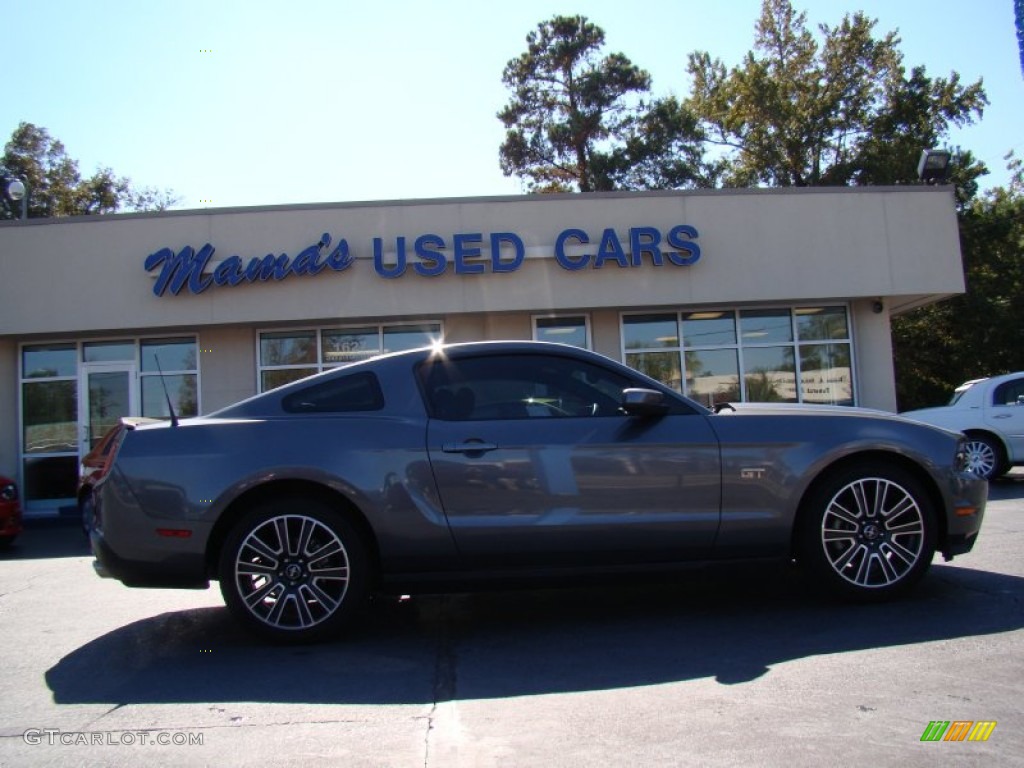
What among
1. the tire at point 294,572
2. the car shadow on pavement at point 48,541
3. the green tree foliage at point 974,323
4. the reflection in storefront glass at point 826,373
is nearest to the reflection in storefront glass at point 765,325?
the reflection in storefront glass at point 826,373

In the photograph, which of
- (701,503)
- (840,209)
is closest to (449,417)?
(701,503)

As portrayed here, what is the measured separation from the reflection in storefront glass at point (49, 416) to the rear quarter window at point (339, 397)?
11936mm

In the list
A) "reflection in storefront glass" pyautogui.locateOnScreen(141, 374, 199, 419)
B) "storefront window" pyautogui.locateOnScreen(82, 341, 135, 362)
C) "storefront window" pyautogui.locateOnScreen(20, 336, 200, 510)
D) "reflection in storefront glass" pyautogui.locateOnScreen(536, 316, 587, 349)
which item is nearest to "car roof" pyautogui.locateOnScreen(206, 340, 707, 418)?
"reflection in storefront glass" pyautogui.locateOnScreen(536, 316, 587, 349)

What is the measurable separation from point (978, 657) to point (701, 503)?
151cm

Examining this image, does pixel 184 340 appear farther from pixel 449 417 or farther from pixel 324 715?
pixel 324 715

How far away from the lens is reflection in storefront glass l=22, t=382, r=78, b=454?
15.3 m

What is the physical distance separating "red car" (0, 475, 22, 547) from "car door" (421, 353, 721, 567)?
7.83m

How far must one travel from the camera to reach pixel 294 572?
486 cm

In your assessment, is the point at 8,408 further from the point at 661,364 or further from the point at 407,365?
the point at 407,365

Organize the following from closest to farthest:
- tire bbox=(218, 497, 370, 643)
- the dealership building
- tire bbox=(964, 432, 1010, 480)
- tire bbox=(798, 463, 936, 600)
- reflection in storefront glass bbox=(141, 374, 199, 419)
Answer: tire bbox=(218, 497, 370, 643), tire bbox=(798, 463, 936, 600), tire bbox=(964, 432, 1010, 480), the dealership building, reflection in storefront glass bbox=(141, 374, 199, 419)

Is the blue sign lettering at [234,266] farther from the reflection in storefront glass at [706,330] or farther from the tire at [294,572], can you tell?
the tire at [294,572]

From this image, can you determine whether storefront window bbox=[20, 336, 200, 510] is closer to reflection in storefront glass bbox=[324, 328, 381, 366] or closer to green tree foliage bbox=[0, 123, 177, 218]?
reflection in storefront glass bbox=[324, 328, 381, 366]

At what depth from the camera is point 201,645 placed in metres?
5.12

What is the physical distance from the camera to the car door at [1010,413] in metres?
12.4
